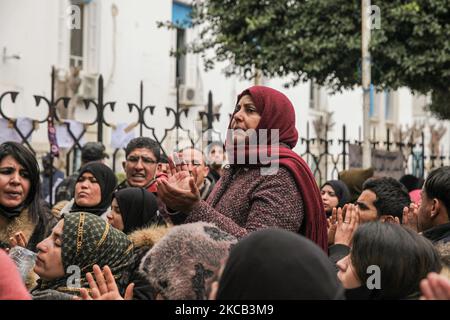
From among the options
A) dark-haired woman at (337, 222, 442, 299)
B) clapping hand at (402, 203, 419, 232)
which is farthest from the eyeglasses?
dark-haired woman at (337, 222, 442, 299)

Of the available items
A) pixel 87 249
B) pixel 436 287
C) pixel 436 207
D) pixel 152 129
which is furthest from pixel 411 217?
pixel 152 129

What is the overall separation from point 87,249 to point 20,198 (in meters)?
1.40

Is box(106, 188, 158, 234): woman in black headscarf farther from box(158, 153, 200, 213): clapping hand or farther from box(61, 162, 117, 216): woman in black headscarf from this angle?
box(158, 153, 200, 213): clapping hand

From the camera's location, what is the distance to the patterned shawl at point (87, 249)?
310cm

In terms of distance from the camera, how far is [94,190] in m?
5.09

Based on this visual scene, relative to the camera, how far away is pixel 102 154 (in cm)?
673

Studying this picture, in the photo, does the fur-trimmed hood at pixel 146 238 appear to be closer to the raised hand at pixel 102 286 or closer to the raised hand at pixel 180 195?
the raised hand at pixel 180 195

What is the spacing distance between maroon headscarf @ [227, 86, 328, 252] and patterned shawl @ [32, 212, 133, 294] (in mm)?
633

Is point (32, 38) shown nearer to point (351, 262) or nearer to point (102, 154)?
point (102, 154)

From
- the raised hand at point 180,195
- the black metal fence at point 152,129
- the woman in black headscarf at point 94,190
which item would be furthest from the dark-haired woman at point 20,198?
the raised hand at point 180,195

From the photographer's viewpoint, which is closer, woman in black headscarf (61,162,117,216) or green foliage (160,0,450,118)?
woman in black headscarf (61,162,117,216)

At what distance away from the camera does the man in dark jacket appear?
3.92m

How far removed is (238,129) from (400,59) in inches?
311

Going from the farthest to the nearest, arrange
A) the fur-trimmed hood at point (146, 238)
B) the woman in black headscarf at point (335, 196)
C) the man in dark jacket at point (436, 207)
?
the woman in black headscarf at point (335, 196) → the man in dark jacket at point (436, 207) → the fur-trimmed hood at point (146, 238)
